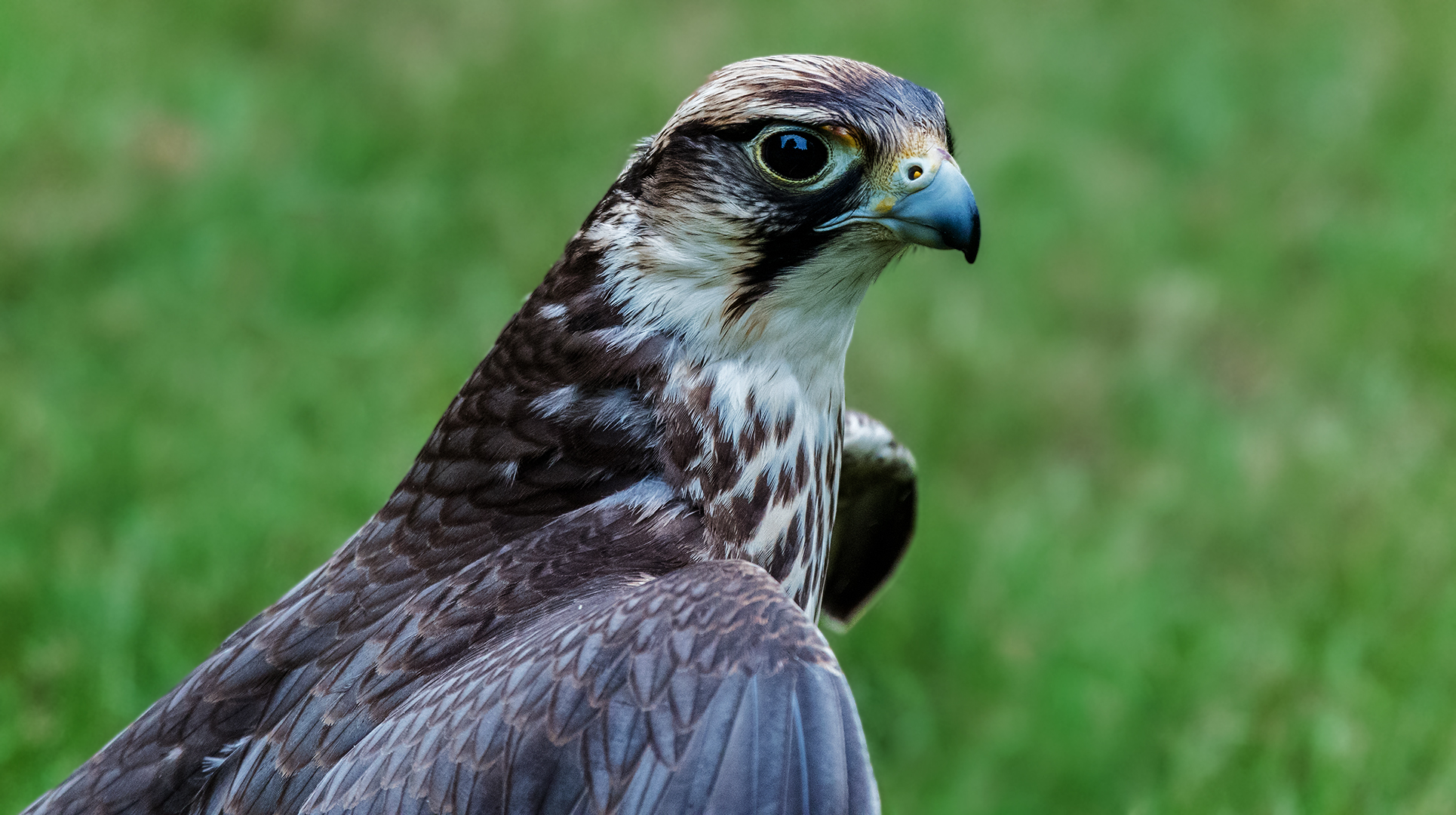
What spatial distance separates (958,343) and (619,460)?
323cm

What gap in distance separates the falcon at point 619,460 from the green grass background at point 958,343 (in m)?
1.27

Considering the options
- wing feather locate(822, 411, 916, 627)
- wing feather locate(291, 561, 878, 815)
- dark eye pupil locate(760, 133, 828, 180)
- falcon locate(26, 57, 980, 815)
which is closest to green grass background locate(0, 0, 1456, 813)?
wing feather locate(822, 411, 916, 627)

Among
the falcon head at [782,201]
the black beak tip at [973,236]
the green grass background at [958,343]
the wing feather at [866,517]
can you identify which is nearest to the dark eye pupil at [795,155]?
the falcon head at [782,201]

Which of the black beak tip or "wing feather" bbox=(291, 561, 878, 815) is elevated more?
the black beak tip

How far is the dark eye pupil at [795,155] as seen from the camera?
2527mm

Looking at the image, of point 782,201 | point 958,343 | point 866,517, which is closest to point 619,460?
point 782,201

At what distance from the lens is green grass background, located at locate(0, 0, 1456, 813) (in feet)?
13.3

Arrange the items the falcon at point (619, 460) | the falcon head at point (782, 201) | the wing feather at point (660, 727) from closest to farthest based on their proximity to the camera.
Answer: the wing feather at point (660, 727) → the falcon at point (619, 460) → the falcon head at point (782, 201)

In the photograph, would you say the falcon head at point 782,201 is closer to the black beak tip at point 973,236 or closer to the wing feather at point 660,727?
the black beak tip at point 973,236

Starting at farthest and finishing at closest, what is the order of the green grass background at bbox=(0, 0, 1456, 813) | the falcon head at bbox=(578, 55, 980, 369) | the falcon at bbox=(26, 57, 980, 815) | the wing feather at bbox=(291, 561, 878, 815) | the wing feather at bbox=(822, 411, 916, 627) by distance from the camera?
the green grass background at bbox=(0, 0, 1456, 813) → the wing feather at bbox=(822, 411, 916, 627) → the falcon head at bbox=(578, 55, 980, 369) → the falcon at bbox=(26, 57, 980, 815) → the wing feather at bbox=(291, 561, 878, 815)

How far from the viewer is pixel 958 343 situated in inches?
221

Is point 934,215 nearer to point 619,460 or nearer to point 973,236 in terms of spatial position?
point 973,236

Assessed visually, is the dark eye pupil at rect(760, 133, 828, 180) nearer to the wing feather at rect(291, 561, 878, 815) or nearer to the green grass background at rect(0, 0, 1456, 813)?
the wing feather at rect(291, 561, 878, 815)

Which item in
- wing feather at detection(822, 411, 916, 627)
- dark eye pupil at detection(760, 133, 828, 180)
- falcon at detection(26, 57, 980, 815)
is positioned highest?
dark eye pupil at detection(760, 133, 828, 180)
